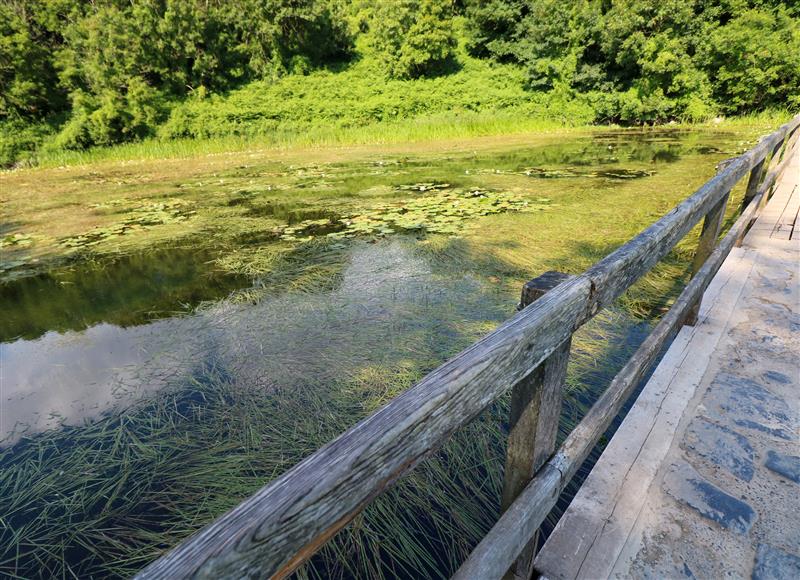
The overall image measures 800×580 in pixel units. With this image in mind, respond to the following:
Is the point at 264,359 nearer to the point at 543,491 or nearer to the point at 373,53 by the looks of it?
the point at 543,491

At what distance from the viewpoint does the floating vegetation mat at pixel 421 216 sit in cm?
587

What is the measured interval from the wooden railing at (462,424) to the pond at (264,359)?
0.82m

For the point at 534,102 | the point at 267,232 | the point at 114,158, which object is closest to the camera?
the point at 267,232

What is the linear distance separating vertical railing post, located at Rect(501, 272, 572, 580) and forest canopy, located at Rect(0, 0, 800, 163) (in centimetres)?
2232

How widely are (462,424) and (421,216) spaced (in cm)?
576

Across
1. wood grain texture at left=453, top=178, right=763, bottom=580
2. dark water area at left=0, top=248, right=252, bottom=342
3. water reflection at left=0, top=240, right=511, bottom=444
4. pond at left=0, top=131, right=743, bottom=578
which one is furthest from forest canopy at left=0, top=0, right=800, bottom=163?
wood grain texture at left=453, top=178, right=763, bottom=580

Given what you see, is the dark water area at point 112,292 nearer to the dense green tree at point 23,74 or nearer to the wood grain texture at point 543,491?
the wood grain texture at point 543,491

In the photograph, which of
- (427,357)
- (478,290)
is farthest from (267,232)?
(427,357)

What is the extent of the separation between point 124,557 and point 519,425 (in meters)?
1.85

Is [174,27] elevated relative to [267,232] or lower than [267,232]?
elevated

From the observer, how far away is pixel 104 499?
2.08 metres

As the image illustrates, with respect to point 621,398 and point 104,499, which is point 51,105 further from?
point 621,398

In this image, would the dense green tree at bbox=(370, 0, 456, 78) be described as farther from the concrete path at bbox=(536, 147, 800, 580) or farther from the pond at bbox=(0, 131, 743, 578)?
the concrete path at bbox=(536, 147, 800, 580)

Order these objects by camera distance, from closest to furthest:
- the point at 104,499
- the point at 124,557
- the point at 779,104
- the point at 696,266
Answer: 1. the point at 124,557
2. the point at 104,499
3. the point at 696,266
4. the point at 779,104
